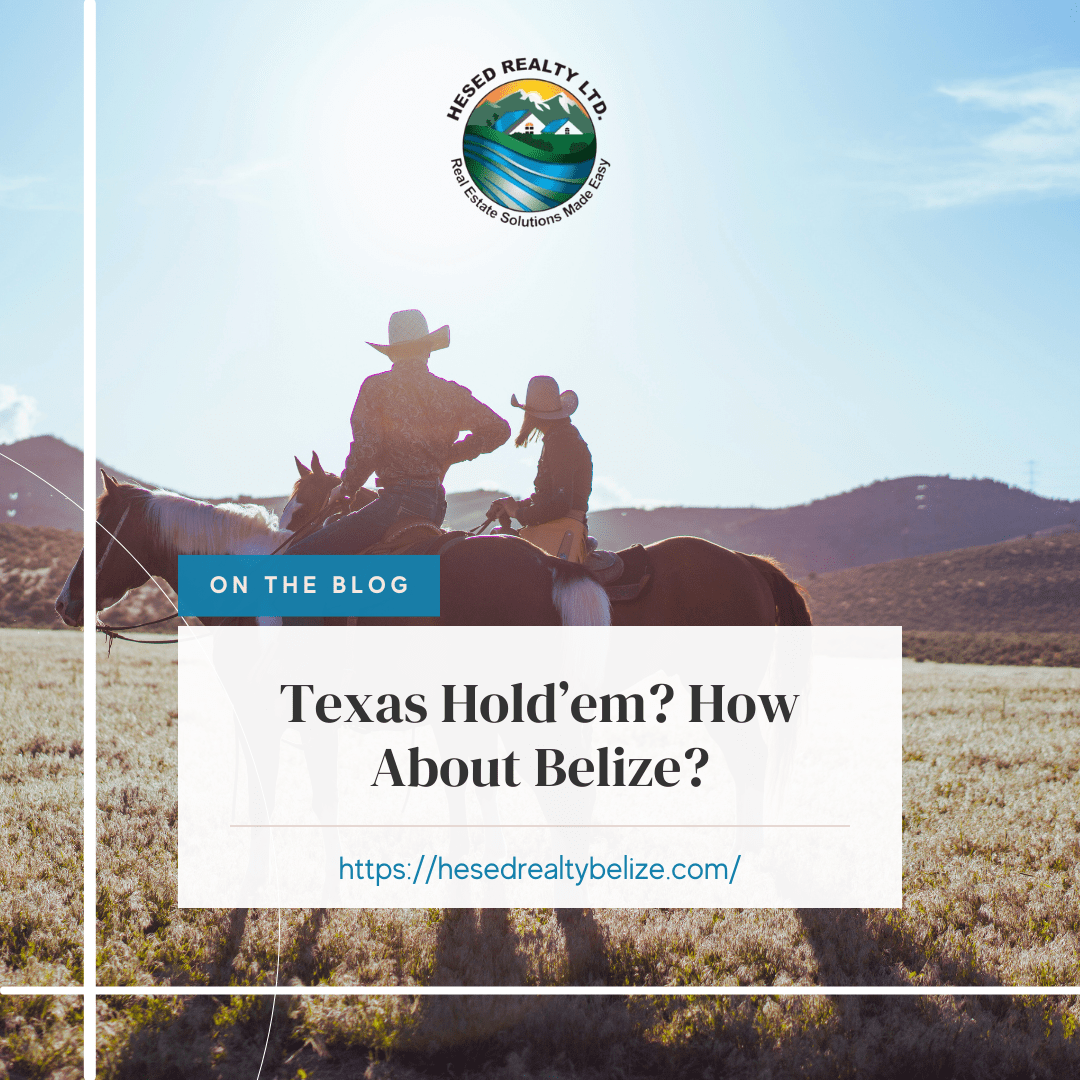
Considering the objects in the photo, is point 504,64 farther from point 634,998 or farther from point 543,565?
point 634,998

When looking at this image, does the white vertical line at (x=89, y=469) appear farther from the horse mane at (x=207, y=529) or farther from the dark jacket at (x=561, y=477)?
the dark jacket at (x=561, y=477)

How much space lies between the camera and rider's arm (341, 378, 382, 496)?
15.9ft

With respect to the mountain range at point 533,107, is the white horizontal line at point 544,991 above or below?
below

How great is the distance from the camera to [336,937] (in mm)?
4219

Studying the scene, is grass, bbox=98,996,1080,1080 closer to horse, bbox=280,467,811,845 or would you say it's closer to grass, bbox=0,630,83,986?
grass, bbox=0,630,83,986

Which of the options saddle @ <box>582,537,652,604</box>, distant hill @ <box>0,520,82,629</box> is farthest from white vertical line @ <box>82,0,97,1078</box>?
distant hill @ <box>0,520,82,629</box>

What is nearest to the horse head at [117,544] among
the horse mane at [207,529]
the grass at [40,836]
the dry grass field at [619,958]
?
the horse mane at [207,529]

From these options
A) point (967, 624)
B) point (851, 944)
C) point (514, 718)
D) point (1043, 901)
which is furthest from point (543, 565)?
point (967, 624)

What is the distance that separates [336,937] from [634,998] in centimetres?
171

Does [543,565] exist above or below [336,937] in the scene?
above

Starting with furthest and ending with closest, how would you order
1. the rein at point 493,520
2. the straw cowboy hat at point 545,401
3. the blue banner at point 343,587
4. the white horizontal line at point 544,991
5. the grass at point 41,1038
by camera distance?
the straw cowboy hat at point 545,401 < the rein at point 493,520 < the blue banner at point 343,587 < the white horizontal line at point 544,991 < the grass at point 41,1038

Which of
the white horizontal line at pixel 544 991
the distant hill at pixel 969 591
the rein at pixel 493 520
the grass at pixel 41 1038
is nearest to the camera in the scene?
the grass at pixel 41 1038

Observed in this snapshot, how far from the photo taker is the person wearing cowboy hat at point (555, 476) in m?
5.61

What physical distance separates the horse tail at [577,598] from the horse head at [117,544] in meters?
2.90
